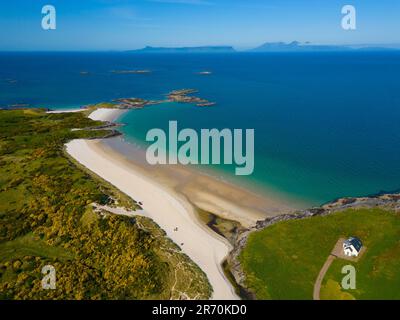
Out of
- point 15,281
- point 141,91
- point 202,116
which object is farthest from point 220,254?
point 141,91

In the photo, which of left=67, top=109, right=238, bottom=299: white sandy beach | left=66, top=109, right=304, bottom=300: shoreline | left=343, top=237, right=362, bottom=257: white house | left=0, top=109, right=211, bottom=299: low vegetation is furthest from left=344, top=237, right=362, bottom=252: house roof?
left=0, top=109, right=211, bottom=299: low vegetation

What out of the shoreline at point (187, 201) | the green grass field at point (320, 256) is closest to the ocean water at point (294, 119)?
the shoreline at point (187, 201)

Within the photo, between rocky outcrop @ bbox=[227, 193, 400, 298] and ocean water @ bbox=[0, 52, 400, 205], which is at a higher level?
ocean water @ bbox=[0, 52, 400, 205]

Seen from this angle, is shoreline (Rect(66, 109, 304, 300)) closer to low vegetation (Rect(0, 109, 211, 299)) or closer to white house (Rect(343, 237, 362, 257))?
low vegetation (Rect(0, 109, 211, 299))

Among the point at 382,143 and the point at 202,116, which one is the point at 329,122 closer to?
the point at 382,143

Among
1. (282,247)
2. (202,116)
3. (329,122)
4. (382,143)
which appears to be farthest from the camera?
(202,116)

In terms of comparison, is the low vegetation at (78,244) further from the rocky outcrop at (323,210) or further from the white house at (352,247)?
→ the white house at (352,247)

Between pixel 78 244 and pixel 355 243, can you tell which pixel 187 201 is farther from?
pixel 355 243
